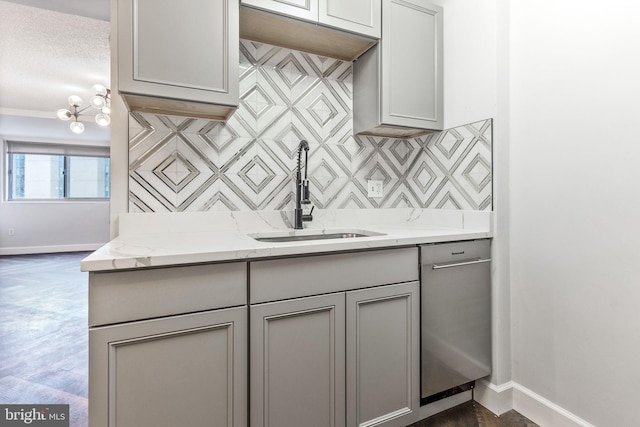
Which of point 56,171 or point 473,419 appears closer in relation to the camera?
point 473,419

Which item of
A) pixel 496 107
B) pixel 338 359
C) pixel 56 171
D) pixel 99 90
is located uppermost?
pixel 99 90

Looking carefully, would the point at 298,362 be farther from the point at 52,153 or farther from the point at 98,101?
the point at 52,153

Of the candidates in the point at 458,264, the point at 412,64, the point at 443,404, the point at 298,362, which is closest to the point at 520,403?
the point at 443,404

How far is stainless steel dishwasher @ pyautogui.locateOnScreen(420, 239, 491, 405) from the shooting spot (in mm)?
1435

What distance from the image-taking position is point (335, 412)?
4.01 ft

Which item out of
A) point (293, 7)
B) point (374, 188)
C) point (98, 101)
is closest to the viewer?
point (293, 7)

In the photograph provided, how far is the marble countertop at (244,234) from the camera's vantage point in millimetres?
954

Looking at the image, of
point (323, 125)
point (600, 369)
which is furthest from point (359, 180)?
point (600, 369)

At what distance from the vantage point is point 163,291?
37.8 inches

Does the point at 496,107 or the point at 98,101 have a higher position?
the point at 98,101

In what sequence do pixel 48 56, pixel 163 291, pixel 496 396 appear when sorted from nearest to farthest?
1. pixel 163 291
2. pixel 496 396
3. pixel 48 56

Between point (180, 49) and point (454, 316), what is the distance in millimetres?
1648

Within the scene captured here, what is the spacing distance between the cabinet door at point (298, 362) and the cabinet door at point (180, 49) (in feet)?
2.94

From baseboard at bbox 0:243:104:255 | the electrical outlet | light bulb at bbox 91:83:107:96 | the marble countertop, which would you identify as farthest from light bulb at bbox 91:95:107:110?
baseboard at bbox 0:243:104:255
